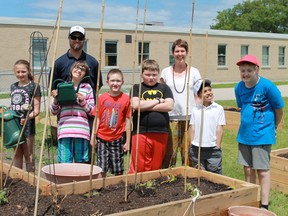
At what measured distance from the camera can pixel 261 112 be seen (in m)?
3.82

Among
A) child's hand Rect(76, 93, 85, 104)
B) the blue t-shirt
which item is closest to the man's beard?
child's hand Rect(76, 93, 85, 104)

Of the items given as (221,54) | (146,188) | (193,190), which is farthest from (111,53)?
(193,190)

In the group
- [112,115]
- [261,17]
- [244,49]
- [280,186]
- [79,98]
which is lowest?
[280,186]

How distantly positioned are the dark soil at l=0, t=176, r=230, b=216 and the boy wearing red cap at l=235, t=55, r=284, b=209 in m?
0.50

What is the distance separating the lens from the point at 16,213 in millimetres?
2828

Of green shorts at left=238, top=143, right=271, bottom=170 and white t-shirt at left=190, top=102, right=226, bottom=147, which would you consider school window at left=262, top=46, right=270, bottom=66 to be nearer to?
white t-shirt at left=190, top=102, right=226, bottom=147

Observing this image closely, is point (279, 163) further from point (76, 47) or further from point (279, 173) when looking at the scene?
point (76, 47)

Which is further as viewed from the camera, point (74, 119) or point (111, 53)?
point (111, 53)

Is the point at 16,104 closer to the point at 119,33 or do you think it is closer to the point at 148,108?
the point at 148,108

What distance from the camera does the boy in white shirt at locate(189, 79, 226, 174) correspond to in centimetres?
414

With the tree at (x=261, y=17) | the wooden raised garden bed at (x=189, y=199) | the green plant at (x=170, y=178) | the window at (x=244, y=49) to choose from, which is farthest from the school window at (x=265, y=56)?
the wooden raised garden bed at (x=189, y=199)

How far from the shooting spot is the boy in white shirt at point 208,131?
13.6ft

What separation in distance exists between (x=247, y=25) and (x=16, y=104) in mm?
49006

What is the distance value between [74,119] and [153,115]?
2.39 ft
